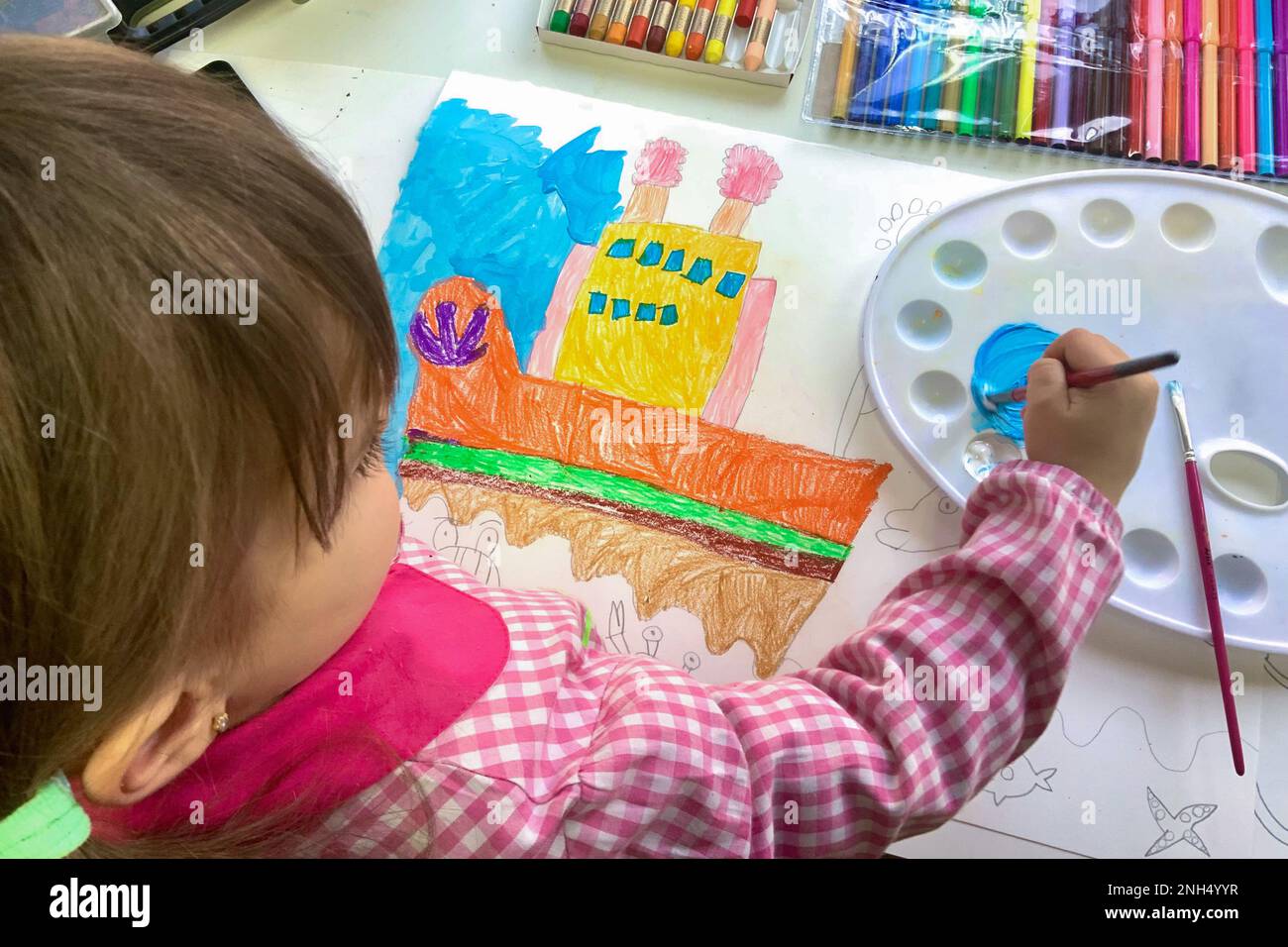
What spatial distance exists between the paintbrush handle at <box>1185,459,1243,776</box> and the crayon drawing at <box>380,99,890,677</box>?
0.20 metres

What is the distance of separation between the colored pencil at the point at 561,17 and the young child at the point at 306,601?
455 millimetres

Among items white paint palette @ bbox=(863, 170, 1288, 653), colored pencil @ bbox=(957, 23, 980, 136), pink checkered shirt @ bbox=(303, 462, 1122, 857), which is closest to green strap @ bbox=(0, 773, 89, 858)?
pink checkered shirt @ bbox=(303, 462, 1122, 857)

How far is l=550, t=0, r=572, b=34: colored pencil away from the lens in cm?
73

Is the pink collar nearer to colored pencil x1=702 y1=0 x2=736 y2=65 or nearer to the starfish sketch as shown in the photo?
the starfish sketch

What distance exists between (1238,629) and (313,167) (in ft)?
1.88

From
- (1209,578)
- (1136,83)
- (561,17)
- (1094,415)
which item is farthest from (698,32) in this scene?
(1209,578)

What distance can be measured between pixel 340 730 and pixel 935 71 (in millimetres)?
631

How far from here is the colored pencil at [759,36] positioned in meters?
0.71

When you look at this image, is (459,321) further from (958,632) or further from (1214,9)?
(1214,9)

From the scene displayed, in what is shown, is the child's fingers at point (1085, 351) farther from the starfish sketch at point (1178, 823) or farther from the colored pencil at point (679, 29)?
the colored pencil at point (679, 29)

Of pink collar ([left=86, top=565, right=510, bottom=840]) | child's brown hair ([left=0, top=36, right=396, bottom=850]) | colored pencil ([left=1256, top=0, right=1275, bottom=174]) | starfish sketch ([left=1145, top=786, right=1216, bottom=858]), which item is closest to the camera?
child's brown hair ([left=0, top=36, right=396, bottom=850])
